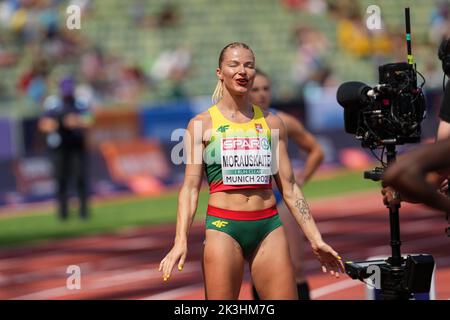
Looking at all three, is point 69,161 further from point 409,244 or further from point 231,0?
point 231,0

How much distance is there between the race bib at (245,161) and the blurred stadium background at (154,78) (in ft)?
25.1

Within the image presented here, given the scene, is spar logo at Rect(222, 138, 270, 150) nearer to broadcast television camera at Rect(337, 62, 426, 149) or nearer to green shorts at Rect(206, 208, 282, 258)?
green shorts at Rect(206, 208, 282, 258)

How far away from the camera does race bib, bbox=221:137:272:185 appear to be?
698cm

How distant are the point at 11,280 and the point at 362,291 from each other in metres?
4.51

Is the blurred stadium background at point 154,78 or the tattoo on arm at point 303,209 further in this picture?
the blurred stadium background at point 154,78

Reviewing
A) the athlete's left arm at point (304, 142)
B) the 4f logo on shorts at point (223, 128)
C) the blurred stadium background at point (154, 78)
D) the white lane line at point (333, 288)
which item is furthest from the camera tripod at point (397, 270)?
the blurred stadium background at point (154, 78)

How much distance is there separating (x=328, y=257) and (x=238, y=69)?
1.36 m

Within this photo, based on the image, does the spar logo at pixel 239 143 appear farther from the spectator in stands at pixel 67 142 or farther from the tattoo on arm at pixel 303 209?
the spectator in stands at pixel 67 142

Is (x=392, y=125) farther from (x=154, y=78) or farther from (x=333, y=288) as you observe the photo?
(x=154, y=78)

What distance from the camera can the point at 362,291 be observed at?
11.0 meters

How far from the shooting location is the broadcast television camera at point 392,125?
23.7ft

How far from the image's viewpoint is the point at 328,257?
23.2ft

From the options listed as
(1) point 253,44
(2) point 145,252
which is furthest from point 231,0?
(2) point 145,252
